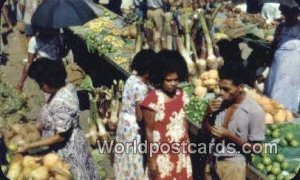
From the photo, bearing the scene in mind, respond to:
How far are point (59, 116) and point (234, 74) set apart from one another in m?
1.67

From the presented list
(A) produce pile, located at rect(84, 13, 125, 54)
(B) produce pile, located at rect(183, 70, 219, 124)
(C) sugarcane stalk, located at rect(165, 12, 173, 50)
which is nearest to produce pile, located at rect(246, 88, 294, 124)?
(B) produce pile, located at rect(183, 70, 219, 124)

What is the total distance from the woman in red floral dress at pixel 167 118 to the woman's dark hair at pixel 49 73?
0.84 meters

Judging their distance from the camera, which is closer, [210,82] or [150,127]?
[150,127]

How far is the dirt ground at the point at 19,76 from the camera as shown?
7.74m

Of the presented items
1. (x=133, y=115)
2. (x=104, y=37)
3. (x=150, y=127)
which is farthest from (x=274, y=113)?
(x=104, y=37)

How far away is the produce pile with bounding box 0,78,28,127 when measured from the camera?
344 inches

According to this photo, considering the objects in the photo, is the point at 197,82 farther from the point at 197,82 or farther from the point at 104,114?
the point at 104,114

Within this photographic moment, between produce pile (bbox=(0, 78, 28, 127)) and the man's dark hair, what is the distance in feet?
16.5

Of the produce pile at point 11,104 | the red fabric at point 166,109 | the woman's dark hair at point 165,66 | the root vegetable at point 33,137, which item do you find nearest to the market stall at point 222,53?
the red fabric at point 166,109

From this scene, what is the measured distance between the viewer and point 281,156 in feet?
18.1

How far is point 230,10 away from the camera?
1350 centimetres

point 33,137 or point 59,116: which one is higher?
point 59,116

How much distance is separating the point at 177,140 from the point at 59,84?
1.28 meters

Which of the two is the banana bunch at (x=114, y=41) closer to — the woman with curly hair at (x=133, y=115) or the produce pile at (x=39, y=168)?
the woman with curly hair at (x=133, y=115)
